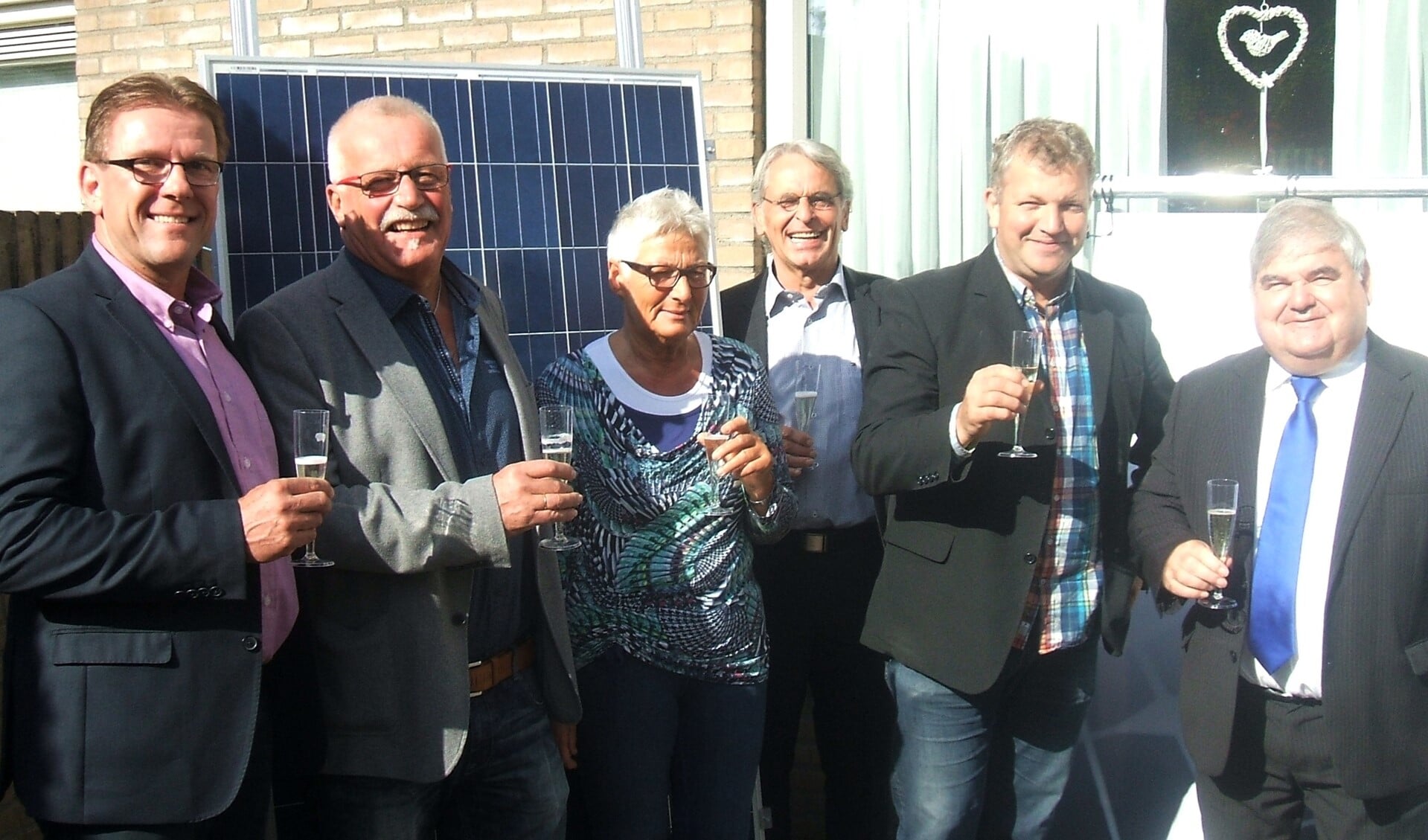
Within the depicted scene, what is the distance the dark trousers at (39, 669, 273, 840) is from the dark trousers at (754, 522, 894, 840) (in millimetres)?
1527

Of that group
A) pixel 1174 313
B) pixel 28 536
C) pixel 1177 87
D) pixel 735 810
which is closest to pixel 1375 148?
pixel 1177 87

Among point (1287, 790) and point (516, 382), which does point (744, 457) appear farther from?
point (1287, 790)

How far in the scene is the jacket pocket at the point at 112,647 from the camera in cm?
221

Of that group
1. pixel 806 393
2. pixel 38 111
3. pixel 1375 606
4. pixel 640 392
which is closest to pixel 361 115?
pixel 640 392

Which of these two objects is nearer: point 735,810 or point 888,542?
point 735,810

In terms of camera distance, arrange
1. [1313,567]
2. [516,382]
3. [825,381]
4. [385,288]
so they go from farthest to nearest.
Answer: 1. [825,381]
2. [1313,567]
3. [516,382]
4. [385,288]

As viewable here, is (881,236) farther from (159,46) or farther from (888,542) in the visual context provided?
(159,46)

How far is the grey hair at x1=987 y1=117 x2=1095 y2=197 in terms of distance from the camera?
3139 mm

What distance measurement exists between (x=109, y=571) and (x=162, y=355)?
0.41 m

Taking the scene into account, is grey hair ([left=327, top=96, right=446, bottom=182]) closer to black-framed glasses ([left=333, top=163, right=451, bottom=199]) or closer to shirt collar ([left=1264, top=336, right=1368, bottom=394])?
black-framed glasses ([left=333, top=163, right=451, bottom=199])

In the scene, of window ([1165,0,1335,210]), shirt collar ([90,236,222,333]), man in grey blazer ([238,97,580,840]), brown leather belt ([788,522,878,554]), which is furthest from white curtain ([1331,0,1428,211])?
shirt collar ([90,236,222,333])

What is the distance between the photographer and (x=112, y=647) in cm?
223

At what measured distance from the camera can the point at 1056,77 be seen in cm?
514

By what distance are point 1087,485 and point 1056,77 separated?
2462mm
